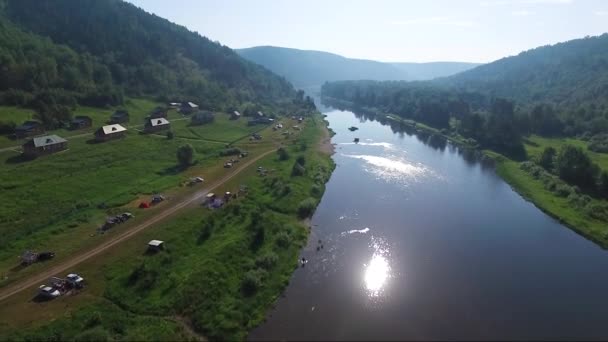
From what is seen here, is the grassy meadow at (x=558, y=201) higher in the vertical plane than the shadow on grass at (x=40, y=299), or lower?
higher

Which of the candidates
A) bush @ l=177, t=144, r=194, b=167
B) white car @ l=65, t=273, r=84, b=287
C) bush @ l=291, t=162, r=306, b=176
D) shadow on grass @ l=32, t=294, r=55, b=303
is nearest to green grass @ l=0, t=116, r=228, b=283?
bush @ l=177, t=144, r=194, b=167

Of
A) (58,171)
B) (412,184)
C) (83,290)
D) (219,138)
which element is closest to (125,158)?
(58,171)

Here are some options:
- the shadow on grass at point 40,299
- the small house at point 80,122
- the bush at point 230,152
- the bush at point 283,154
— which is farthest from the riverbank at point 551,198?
the small house at point 80,122

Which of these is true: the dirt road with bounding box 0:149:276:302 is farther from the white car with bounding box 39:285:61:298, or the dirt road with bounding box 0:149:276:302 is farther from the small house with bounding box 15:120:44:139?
the small house with bounding box 15:120:44:139

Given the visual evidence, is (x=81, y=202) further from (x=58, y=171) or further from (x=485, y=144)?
(x=485, y=144)

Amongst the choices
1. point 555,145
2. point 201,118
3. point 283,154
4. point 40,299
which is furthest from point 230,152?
point 555,145

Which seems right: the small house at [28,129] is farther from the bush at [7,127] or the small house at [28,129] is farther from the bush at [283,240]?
the bush at [283,240]
